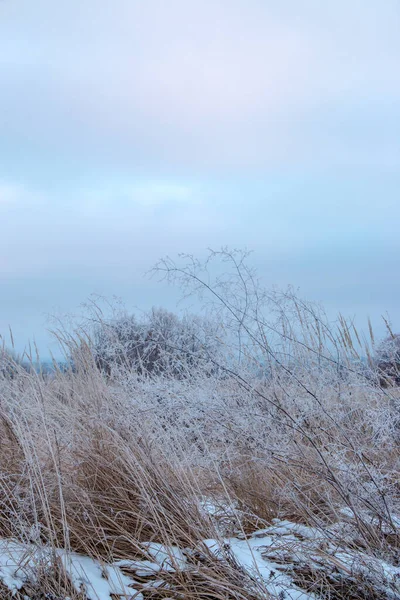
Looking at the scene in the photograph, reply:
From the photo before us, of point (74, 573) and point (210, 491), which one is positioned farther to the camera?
point (210, 491)

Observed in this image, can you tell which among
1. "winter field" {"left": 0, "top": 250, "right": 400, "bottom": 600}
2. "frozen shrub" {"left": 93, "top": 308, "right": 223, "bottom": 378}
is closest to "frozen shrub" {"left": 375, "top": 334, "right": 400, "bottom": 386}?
"winter field" {"left": 0, "top": 250, "right": 400, "bottom": 600}

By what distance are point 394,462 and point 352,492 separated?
704 millimetres

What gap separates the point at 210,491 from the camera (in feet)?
9.77

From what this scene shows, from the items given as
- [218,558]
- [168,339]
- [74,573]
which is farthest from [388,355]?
[74,573]

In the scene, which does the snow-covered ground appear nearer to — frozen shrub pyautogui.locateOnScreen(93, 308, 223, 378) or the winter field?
the winter field

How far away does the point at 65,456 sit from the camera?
119 inches

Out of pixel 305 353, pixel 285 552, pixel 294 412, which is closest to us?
pixel 285 552

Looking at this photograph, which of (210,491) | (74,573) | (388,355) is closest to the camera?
(74,573)

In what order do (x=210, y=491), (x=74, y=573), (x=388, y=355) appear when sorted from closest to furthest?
(x=74, y=573)
(x=210, y=491)
(x=388, y=355)

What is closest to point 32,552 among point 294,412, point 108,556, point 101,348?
point 108,556

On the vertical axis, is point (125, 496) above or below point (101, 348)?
below

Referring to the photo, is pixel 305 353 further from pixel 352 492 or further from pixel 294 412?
pixel 352 492

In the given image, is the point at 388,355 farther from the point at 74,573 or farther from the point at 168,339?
the point at 74,573

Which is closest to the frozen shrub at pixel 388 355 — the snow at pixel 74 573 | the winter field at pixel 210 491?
the winter field at pixel 210 491
